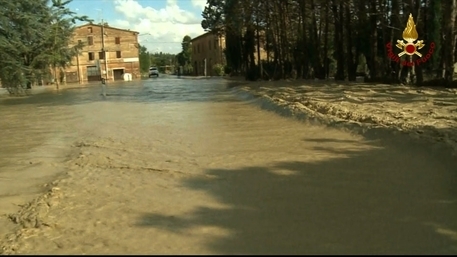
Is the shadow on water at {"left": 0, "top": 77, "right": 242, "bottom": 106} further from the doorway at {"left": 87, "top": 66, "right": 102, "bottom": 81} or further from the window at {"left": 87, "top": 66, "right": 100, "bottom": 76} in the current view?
the window at {"left": 87, "top": 66, "right": 100, "bottom": 76}

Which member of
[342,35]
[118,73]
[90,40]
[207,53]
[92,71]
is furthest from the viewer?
[207,53]

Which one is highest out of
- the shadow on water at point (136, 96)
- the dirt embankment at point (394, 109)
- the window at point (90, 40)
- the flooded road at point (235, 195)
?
the window at point (90, 40)

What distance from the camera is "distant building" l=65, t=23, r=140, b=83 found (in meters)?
96.1

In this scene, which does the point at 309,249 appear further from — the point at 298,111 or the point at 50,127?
the point at 50,127

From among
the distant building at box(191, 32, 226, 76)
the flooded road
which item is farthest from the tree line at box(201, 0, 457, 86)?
the distant building at box(191, 32, 226, 76)

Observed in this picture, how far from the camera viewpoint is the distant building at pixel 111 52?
96125 mm

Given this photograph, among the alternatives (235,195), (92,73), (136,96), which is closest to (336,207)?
(235,195)

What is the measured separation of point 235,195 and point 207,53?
100611 millimetres

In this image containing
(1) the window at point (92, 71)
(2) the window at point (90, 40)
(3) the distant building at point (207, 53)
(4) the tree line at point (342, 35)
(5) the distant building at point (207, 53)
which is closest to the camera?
(4) the tree line at point (342, 35)

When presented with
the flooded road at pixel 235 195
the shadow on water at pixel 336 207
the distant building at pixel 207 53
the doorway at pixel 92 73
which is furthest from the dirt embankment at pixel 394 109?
the doorway at pixel 92 73

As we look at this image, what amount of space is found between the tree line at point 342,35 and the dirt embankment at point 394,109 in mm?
3106

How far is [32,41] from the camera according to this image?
109 feet

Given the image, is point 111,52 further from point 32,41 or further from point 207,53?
point 32,41

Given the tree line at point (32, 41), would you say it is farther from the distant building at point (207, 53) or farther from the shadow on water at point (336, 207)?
the distant building at point (207, 53)
